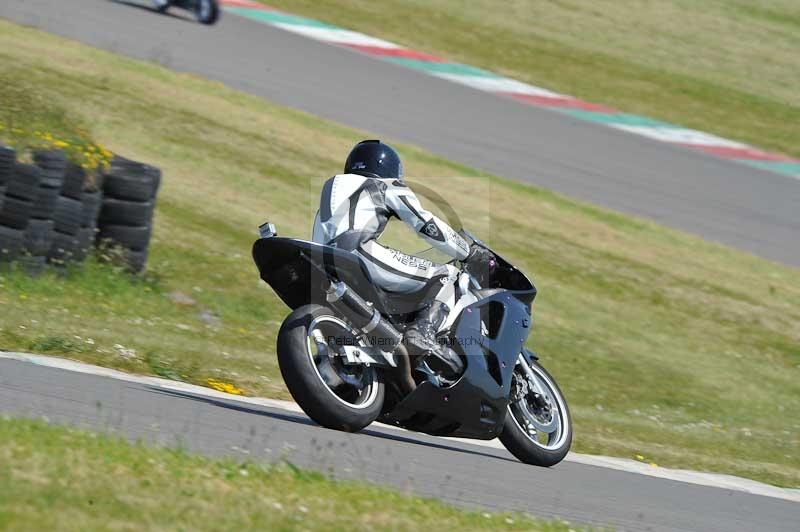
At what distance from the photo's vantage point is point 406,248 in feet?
48.9

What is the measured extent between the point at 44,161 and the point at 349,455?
18.3 ft

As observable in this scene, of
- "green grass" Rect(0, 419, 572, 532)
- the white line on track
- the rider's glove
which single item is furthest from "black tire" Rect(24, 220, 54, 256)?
"green grass" Rect(0, 419, 572, 532)

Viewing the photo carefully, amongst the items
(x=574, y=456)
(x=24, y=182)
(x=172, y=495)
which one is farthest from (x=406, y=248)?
(x=172, y=495)

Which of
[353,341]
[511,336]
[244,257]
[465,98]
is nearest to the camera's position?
[353,341]

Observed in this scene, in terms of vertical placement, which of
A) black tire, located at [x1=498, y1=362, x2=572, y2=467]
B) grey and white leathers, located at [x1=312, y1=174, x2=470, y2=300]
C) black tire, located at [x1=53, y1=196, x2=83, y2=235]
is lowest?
black tire, located at [x1=53, y1=196, x2=83, y2=235]

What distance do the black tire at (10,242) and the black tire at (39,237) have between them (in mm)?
70

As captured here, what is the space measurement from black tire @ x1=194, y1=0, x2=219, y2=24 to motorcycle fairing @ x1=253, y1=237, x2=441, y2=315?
14750mm

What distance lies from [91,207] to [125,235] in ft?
1.64

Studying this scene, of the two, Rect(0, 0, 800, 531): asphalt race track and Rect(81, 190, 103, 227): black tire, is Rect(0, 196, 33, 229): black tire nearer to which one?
Rect(81, 190, 103, 227): black tire

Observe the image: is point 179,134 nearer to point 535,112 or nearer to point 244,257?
point 244,257

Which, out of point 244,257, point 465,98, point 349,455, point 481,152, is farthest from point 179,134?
point 349,455

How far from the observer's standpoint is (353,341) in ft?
22.4

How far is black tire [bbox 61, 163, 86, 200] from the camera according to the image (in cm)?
1091

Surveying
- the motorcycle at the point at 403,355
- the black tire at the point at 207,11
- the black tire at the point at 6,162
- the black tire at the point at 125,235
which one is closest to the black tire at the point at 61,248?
the black tire at the point at 125,235
